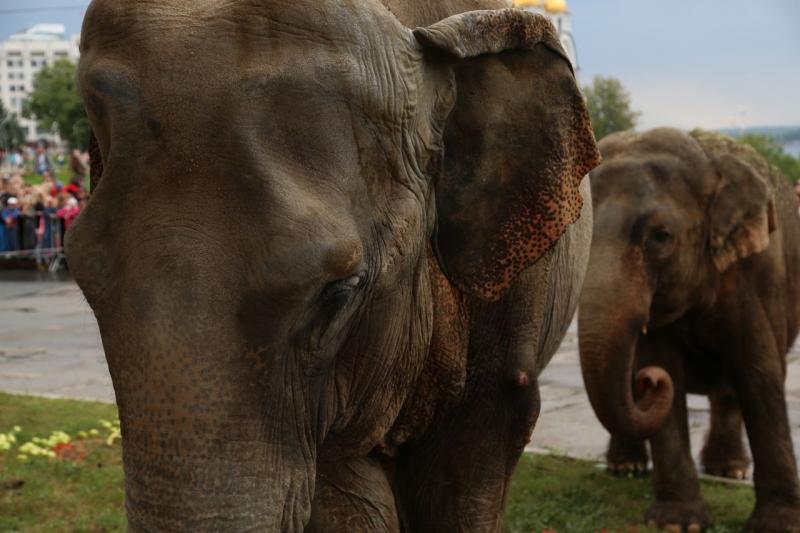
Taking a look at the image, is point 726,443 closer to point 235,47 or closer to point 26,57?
point 235,47

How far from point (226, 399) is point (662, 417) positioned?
399 centimetres

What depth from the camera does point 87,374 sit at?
11234 millimetres

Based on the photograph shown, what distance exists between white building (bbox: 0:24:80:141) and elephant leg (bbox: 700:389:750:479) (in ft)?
494

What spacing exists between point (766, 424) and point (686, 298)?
81cm

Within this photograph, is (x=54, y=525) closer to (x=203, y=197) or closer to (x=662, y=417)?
(x=662, y=417)

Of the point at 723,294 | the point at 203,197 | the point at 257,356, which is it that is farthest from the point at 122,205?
the point at 723,294

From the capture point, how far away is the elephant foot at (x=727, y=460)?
25.1 ft

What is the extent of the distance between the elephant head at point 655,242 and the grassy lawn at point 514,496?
30.9 inches

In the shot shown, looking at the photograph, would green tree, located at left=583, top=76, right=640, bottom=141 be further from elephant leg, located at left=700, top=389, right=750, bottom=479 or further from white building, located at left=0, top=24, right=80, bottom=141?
white building, located at left=0, top=24, right=80, bottom=141

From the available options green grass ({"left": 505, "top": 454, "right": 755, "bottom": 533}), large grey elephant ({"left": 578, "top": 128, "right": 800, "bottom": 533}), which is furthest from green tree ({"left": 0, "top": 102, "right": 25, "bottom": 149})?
large grey elephant ({"left": 578, "top": 128, "right": 800, "bottom": 533})

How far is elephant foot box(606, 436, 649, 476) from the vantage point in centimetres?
756

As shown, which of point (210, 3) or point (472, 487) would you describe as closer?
point (210, 3)

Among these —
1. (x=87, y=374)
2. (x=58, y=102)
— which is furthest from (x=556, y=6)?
(x=87, y=374)

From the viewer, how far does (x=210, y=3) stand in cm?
273
